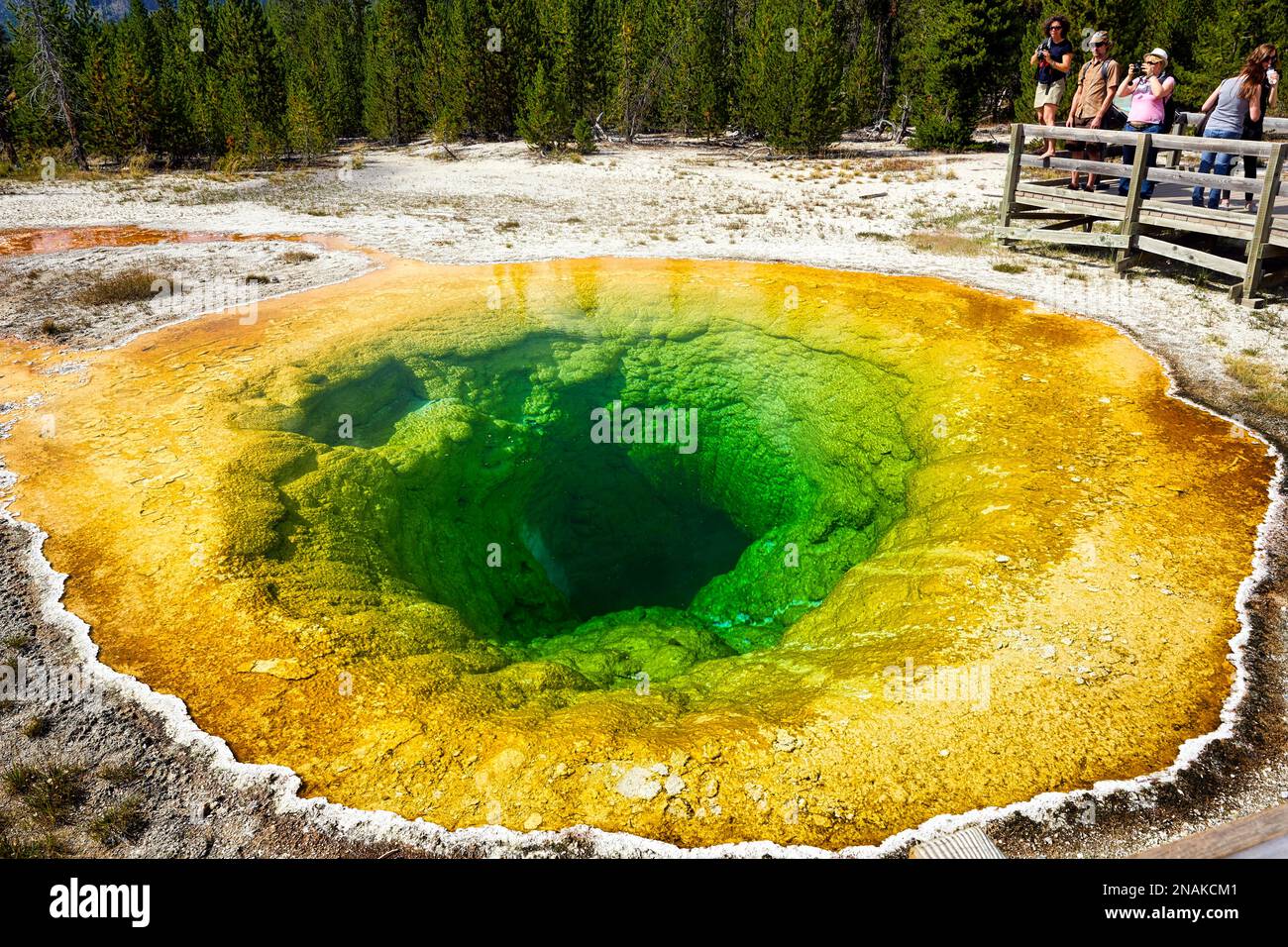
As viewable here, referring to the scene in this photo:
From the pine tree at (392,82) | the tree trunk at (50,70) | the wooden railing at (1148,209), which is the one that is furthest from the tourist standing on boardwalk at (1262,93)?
the pine tree at (392,82)

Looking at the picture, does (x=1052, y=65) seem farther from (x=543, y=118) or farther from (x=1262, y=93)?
(x=543, y=118)

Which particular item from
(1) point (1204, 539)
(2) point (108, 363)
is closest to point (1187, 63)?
(1) point (1204, 539)

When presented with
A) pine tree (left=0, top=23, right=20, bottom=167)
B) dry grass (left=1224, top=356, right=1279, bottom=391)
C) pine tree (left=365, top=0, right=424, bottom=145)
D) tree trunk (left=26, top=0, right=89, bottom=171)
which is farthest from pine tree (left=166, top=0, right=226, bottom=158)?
dry grass (left=1224, top=356, right=1279, bottom=391)

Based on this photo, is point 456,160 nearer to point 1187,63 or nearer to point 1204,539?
point 1187,63

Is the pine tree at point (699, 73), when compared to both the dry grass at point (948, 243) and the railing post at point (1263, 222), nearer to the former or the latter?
the dry grass at point (948, 243)

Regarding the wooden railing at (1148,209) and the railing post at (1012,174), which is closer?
the wooden railing at (1148,209)

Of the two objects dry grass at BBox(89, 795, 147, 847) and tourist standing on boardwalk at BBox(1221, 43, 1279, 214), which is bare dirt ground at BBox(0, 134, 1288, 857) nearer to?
dry grass at BBox(89, 795, 147, 847)
